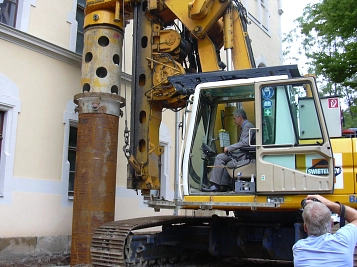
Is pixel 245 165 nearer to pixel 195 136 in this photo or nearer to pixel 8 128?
pixel 195 136

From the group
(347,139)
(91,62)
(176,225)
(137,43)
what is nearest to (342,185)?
(347,139)

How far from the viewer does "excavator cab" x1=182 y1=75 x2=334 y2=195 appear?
5.65 meters

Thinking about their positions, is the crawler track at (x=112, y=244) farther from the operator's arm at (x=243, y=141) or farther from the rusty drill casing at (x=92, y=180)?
the operator's arm at (x=243, y=141)

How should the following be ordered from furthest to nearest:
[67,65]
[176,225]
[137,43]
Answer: [67,65] → [137,43] → [176,225]

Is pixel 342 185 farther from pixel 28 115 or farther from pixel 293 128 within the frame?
pixel 28 115

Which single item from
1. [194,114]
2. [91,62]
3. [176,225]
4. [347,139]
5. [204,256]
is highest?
[91,62]

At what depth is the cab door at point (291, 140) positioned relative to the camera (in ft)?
18.4

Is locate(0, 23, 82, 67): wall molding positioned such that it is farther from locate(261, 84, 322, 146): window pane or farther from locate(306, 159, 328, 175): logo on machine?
locate(306, 159, 328, 175): logo on machine

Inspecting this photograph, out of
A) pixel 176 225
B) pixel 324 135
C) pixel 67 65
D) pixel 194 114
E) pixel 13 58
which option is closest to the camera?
pixel 324 135

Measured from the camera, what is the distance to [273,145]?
5.83 m

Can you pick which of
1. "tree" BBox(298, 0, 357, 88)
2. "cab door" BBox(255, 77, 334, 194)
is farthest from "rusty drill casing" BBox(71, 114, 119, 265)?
"tree" BBox(298, 0, 357, 88)

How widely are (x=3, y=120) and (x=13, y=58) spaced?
1.18 metres

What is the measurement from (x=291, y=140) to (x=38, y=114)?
523cm

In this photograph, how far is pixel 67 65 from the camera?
9664mm
